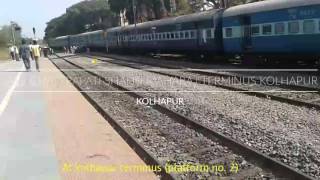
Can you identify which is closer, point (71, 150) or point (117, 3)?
point (71, 150)

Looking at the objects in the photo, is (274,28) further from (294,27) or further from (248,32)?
(248,32)

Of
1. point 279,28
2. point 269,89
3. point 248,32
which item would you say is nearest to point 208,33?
point 248,32

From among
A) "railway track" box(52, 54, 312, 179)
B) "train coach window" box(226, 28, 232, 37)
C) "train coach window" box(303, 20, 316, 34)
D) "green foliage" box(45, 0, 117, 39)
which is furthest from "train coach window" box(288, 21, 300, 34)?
"green foliage" box(45, 0, 117, 39)

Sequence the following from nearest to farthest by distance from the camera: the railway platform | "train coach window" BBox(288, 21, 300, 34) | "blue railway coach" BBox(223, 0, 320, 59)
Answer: the railway platform
"blue railway coach" BBox(223, 0, 320, 59)
"train coach window" BBox(288, 21, 300, 34)

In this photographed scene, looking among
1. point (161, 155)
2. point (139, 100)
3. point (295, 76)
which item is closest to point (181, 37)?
point (295, 76)

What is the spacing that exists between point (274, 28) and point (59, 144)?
13.9 metres

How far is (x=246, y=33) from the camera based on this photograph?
75.9 ft

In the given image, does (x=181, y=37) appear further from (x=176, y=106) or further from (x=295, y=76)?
(x=176, y=106)

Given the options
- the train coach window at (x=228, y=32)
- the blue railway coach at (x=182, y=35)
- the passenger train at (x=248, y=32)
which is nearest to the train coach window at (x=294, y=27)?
the passenger train at (x=248, y=32)

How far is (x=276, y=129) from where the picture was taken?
357 inches

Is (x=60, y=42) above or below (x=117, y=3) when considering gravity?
below

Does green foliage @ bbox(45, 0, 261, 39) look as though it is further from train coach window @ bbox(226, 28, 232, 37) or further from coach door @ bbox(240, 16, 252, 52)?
coach door @ bbox(240, 16, 252, 52)

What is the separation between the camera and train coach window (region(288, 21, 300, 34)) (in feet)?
61.7

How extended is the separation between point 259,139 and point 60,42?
3574 inches
